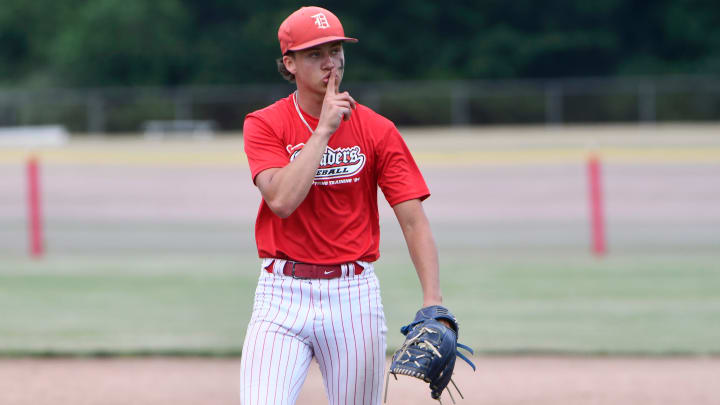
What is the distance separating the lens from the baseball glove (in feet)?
11.3

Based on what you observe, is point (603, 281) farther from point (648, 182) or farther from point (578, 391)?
Result: point (648, 182)

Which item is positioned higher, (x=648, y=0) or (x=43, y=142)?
(x=648, y=0)

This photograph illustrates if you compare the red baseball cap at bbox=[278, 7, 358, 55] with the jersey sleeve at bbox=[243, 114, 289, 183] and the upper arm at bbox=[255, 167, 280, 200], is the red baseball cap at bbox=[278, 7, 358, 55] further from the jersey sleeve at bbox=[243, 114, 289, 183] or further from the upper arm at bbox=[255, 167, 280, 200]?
the upper arm at bbox=[255, 167, 280, 200]

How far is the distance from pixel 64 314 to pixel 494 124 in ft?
80.6

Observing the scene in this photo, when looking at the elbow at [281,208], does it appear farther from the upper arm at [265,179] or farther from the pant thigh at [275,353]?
the pant thigh at [275,353]

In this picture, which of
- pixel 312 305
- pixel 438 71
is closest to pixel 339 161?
pixel 312 305

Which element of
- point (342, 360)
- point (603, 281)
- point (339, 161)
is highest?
point (339, 161)

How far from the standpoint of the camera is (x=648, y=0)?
132ft

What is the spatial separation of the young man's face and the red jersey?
0.50 feet

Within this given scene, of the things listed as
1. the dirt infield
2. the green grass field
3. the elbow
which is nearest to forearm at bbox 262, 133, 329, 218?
the elbow

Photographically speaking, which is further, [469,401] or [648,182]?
[648,182]

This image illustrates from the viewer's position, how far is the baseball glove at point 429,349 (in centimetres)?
346

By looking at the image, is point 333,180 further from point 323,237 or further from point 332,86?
point 332,86

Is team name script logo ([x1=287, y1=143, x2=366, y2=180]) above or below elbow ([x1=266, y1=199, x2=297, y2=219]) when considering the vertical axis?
above
